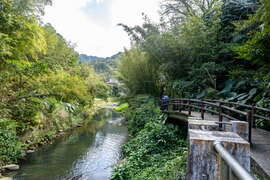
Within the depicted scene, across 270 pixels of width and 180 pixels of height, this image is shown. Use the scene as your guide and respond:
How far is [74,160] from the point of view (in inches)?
305

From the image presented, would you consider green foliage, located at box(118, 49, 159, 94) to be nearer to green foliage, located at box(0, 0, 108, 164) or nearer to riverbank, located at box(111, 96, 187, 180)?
riverbank, located at box(111, 96, 187, 180)

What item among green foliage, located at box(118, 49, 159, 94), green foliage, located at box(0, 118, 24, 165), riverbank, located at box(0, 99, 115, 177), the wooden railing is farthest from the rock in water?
green foliage, located at box(118, 49, 159, 94)

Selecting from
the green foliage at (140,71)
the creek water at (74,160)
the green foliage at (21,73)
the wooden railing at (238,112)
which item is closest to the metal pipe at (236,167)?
the wooden railing at (238,112)

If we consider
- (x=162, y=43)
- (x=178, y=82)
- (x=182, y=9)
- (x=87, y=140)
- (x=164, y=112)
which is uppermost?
(x=182, y=9)

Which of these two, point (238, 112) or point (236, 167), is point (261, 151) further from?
point (236, 167)

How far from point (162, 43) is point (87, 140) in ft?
24.8

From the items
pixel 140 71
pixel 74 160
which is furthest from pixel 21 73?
pixel 140 71

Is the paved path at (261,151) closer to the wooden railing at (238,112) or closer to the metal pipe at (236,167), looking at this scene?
the wooden railing at (238,112)

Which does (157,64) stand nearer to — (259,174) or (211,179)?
(259,174)

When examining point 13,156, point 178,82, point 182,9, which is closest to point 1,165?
point 13,156

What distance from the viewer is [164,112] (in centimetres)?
899

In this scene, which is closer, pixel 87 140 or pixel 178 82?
pixel 178 82

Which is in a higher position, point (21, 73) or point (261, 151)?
point (21, 73)

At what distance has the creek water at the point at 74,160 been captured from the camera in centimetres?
631
